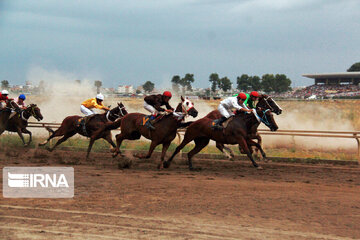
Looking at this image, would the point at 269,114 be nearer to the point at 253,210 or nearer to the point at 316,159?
the point at 316,159

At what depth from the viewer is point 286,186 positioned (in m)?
10.3

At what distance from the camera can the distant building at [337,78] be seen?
70.2 meters

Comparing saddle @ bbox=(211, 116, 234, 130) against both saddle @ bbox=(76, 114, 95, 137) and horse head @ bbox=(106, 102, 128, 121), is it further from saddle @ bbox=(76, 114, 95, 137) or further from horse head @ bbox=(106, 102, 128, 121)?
saddle @ bbox=(76, 114, 95, 137)

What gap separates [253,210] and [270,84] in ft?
242

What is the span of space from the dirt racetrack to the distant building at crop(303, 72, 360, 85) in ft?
202

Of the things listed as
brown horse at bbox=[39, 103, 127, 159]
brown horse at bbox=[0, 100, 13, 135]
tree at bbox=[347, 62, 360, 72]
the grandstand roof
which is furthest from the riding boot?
tree at bbox=[347, 62, 360, 72]

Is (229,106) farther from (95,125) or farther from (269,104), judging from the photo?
(95,125)

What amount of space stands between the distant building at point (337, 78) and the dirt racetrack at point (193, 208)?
6172 cm

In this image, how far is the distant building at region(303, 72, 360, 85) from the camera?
70.2 metres

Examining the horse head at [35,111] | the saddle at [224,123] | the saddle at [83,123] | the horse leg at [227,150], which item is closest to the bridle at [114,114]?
the saddle at [83,123]

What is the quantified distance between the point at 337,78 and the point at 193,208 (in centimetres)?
6868

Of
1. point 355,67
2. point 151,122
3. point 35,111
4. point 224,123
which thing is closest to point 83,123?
point 151,122

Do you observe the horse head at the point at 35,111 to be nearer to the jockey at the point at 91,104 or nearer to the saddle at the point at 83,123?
the saddle at the point at 83,123

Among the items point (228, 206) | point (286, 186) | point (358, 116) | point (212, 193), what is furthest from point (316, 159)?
point (358, 116)
